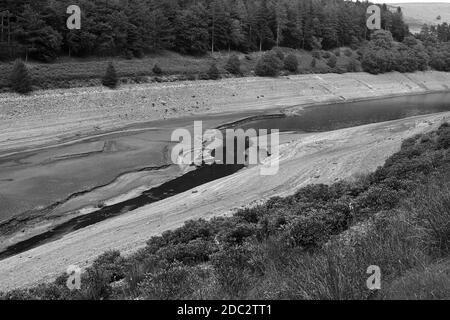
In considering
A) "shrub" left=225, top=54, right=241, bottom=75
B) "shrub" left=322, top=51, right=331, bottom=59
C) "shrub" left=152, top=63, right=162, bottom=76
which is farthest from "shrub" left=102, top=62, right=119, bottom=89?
"shrub" left=322, top=51, right=331, bottom=59

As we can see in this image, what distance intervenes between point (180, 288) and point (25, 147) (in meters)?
34.1

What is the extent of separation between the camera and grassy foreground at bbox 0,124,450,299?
21.5ft

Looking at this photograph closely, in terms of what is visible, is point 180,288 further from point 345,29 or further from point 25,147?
point 345,29

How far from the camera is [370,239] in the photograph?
854 cm

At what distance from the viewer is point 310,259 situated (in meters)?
8.41

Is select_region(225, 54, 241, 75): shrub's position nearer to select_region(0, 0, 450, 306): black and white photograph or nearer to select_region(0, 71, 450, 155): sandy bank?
select_region(0, 0, 450, 306): black and white photograph

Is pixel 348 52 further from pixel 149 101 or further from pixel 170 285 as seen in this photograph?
pixel 170 285

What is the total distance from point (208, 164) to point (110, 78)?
91.0 ft

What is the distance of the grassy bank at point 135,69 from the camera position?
53656 millimetres

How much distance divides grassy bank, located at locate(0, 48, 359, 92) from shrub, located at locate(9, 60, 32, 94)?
29.4 inches

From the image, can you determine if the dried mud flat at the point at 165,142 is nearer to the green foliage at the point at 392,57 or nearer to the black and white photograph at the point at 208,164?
the black and white photograph at the point at 208,164

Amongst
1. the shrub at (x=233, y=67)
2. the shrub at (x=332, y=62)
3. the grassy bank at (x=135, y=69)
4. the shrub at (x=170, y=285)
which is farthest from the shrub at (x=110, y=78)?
the shrub at (x=332, y=62)

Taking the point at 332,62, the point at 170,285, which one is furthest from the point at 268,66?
the point at 170,285

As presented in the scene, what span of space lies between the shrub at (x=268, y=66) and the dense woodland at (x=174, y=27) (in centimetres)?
1357
